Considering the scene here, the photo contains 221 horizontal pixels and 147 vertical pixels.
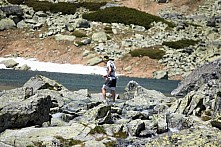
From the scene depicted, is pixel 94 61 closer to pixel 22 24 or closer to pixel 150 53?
pixel 150 53

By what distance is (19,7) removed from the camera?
80.7m

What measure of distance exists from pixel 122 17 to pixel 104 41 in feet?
37.1

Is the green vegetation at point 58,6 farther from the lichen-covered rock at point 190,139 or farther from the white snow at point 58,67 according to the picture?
the lichen-covered rock at point 190,139

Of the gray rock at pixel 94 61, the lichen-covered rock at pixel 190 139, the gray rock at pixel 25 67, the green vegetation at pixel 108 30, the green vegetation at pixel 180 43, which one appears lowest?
the gray rock at pixel 25 67

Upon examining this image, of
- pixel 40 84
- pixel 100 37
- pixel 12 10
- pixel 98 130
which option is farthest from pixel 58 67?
pixel 98 130

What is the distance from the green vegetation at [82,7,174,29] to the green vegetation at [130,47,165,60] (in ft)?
39.0

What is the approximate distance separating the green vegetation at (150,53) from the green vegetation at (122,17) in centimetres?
1188

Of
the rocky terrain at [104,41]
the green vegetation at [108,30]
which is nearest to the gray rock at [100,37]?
the rocky terrain at [104,41]

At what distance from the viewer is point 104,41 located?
2913 inches

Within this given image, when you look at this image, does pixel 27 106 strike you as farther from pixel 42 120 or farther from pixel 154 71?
pixel 154 71

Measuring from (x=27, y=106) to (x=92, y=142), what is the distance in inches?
112

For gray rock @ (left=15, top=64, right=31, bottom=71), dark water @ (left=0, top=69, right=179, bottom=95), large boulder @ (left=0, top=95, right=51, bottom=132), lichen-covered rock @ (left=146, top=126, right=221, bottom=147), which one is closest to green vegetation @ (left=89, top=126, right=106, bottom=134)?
large boulder @ (left=0, top=95, right=51, bottom=132)

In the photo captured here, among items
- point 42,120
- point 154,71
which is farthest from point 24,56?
point 42,120

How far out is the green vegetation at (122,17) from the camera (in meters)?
82.1
